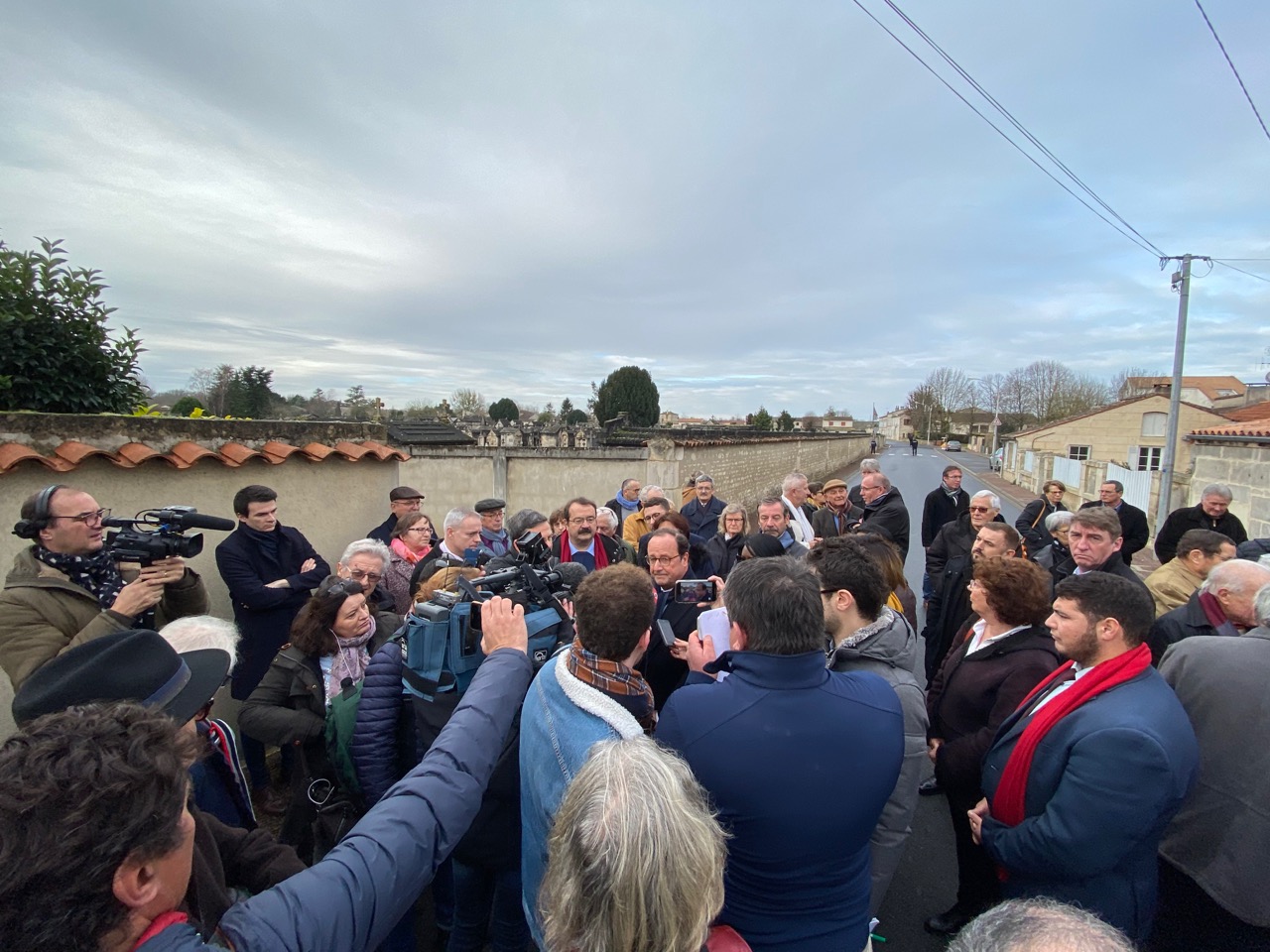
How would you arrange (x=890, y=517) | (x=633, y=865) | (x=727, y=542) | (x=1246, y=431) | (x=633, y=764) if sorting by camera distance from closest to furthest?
(x=633, y=865), (x=633, y=764), (x=727, y=542), (x=890, y=517), (x=1246, y=431)

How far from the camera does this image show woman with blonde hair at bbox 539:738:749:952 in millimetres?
965

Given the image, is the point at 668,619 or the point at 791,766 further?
the point at 668,619

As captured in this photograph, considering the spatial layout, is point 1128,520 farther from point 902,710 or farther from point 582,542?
point 902,710

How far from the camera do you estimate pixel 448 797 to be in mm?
1312

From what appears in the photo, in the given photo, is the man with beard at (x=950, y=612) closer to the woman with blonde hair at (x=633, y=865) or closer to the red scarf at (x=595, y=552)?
the red scarf at (x=595, y=552)

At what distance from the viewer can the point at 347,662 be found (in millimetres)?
2518

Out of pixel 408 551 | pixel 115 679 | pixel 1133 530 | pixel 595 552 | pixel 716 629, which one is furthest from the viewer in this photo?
pixel 1133 530

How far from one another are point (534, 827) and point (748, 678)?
2.26 ft

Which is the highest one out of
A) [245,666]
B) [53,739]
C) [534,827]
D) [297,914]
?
[53,739]

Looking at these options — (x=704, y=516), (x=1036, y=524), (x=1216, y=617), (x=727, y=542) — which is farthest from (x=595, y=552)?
(x=1036, y=524)

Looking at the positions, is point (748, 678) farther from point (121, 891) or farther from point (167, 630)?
point (167, 630)

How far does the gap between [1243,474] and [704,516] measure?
301 inches

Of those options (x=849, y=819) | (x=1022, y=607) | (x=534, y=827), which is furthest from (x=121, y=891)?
(x=1022, y=607)

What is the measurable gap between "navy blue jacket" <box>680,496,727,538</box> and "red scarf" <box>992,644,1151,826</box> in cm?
393
